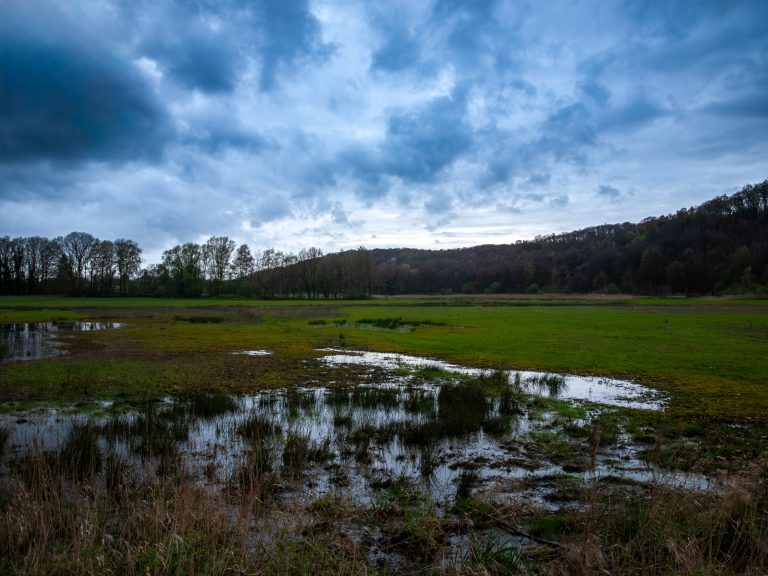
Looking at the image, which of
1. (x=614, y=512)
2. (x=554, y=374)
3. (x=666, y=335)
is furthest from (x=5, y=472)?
(x=666, y=335)

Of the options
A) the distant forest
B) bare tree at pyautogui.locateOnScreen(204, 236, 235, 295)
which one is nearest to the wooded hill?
the distant forest

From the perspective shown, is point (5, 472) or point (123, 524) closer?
point (123, 524)

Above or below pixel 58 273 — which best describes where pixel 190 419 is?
below

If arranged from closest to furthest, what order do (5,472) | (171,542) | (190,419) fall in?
(171,542) → (5,472) → (190,419)

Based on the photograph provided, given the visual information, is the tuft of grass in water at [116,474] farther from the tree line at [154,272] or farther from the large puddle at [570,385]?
the tree line at [154,272]

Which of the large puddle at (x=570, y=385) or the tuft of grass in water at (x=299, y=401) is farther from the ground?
the tuft of grass in water at (x=299, y=401)

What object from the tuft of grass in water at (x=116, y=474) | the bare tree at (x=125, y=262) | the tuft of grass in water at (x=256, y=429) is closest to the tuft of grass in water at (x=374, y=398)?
the tuft of grass in water at (x=256, y=429)

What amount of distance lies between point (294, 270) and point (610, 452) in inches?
5187

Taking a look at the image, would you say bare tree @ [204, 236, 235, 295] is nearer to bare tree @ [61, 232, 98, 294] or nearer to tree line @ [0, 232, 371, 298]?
tree line @ [0, 232, 371, 298]

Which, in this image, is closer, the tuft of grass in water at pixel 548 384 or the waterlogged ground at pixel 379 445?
the waterlogged ground at pixel 379 445

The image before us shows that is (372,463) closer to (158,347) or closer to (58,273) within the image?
(158,347)

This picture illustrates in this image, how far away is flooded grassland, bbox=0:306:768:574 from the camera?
5213 millimetres

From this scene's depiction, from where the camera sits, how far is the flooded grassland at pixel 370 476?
5213 millimetres

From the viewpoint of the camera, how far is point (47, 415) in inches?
480
